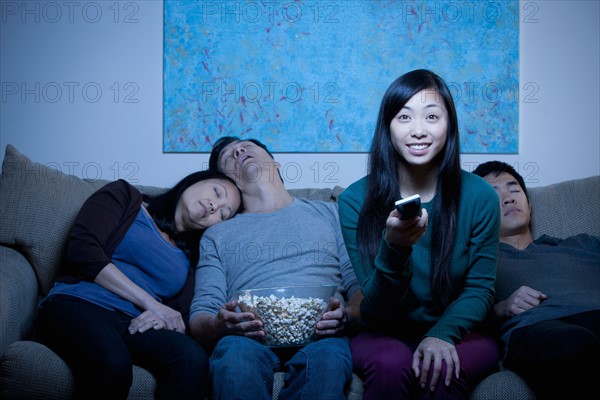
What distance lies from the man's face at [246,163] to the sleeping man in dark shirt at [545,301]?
0.79 m

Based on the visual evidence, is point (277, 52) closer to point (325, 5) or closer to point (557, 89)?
point (325, 5)

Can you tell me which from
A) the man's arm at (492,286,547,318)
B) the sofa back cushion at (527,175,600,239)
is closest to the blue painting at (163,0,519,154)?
the sofa back cushion at (527,175,600,239)

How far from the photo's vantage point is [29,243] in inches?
76.4

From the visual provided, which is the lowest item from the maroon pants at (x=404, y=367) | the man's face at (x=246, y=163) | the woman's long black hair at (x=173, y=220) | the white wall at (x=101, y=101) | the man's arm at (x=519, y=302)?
the maroon pants at (x=404, y=367)

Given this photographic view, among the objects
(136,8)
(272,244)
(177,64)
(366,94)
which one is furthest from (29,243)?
(366,94)

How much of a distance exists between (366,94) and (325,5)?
44cm

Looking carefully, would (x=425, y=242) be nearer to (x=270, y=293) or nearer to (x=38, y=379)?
(x=270, y=293)

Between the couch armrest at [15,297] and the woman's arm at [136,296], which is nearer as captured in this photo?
the couch armrest at [15,297]

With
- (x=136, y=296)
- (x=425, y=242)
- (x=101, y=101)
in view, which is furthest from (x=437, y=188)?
(x=101, y=101)

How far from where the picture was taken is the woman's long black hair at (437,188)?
1578 mm

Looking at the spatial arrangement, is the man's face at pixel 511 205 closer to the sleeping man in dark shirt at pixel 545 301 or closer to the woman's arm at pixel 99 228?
the sleeping man in dark shirt at pixel 545 301

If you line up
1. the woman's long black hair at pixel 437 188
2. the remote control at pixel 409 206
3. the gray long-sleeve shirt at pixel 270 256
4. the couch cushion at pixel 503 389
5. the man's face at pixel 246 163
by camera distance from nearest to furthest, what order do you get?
the remote control at pixel 409 206, the couch cushion at pixel 503 389, the woman's long black hair at pixel 437 188, the gray long-sleeve shirt at pixel 270 256, the man's face at pixel 246 163

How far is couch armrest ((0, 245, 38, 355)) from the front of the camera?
1.65 m

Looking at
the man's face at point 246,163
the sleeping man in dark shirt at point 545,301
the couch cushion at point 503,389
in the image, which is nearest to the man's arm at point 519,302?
the sleeping man in dark shirt at point 545,301
